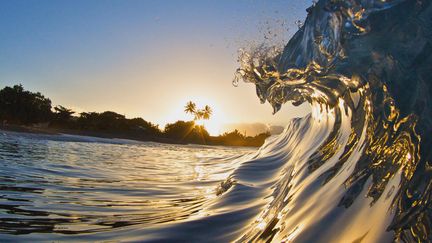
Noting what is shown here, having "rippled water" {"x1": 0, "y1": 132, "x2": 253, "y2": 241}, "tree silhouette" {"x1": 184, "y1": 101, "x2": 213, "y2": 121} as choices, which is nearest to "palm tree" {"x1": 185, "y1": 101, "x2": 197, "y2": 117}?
"tree silhouette" {"x1": 184, "y1": 101, "x2": 213, "y2": 121}

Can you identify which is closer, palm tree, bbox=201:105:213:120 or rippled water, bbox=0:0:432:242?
rippled water, bbox=0:0:432:242

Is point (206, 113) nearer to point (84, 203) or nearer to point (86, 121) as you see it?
point (86, 121)

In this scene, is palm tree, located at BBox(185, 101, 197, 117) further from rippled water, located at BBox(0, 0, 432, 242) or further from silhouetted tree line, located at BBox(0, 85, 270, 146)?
rippled water, located at BBox(0, 0, 432, 242)

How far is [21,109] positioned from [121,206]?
39019mm

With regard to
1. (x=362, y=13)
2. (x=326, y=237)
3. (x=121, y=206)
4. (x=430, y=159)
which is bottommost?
(x=121, y=206)

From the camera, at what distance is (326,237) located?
2.87 ft

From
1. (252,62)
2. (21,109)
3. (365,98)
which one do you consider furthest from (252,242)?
(21,109)

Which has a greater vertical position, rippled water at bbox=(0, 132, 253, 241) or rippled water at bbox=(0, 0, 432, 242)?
rippled water at bbox=(0, 0, 432, 242)

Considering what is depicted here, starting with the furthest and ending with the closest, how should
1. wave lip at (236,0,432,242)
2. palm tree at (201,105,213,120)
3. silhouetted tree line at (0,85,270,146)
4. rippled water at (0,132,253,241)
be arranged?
palm tree at (201,105,213,120) → silhouetted tree line at (0,85,270,146) → rippled water at (0,132,253,241) → wave lip at (236,0,432,242)

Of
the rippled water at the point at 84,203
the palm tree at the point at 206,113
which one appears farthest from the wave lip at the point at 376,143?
the palm tree at the point at 206,113

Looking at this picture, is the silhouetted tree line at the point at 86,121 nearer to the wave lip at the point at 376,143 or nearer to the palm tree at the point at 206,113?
the palm tree at the point at 206,113

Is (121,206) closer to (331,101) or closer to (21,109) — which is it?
(331,101)

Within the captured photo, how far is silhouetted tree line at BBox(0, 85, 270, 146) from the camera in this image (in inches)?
1457

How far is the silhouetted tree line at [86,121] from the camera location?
121 ft
